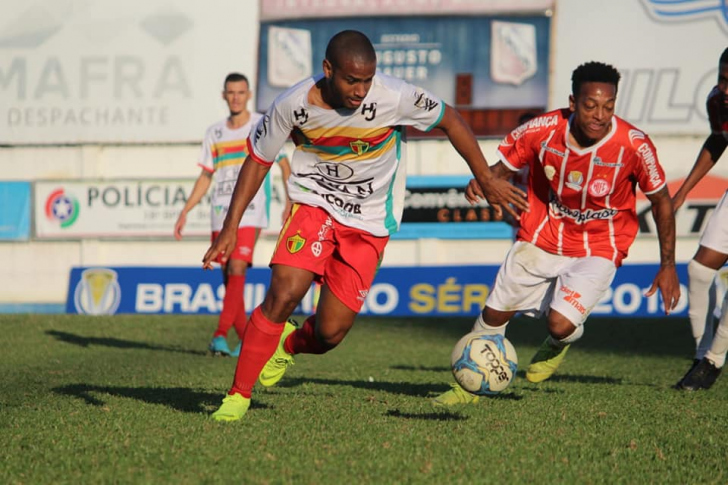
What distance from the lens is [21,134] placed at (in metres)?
21.2

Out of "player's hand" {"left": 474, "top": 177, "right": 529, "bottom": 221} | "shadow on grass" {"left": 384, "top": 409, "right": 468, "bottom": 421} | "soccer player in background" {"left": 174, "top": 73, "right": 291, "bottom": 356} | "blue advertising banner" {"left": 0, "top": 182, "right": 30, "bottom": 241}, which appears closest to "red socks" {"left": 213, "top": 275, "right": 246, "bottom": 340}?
"soccer player in background" {"left": 174, "top": 73, "right": 291, "bottom": 356}

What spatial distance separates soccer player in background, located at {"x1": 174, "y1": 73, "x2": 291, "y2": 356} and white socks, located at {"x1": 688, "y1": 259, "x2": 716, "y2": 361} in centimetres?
408

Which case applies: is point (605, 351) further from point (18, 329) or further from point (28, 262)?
point (28, 262)

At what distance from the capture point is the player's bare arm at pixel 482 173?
5.68m

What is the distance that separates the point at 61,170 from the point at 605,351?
525 inches

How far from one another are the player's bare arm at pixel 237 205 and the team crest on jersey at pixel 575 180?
222 cm

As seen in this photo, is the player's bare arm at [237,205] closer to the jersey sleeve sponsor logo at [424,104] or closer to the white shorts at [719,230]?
the jersey sleeve sponsor logo at [424,104]

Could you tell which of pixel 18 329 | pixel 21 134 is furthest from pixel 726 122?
pixel 21 134

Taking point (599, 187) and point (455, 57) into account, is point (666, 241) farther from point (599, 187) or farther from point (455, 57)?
point (455, 57)

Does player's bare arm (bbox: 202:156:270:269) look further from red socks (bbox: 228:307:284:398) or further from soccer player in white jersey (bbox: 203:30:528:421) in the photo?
red socks (bbox: 228:307:284:398)

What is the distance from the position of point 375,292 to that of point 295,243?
10.6 metres

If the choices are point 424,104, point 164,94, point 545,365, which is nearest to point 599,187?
point 545,365

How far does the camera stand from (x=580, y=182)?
23.3ft

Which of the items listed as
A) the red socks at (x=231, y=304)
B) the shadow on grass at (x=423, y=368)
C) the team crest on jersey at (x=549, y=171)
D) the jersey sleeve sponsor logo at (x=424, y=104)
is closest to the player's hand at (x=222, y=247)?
the jersey sleeve sponsor logo at (x=424, y=104)
